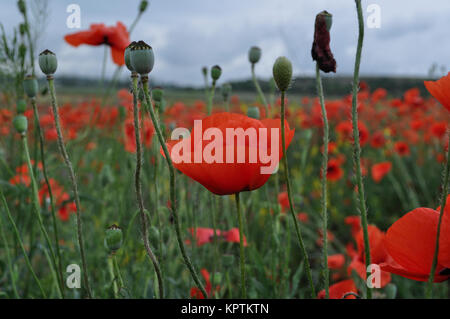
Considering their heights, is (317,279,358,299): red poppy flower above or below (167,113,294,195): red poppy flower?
below

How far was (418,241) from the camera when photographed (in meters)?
0.40

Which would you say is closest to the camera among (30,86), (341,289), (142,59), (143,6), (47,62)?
(142,59)

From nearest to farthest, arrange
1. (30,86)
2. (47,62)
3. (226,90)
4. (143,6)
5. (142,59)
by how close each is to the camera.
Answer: (142,59) → (47,62) → (30,86) → (226,90) → (143,6)

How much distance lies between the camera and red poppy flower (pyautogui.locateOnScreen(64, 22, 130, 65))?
1096mm

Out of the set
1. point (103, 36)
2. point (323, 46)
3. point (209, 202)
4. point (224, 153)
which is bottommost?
point (209, 202)

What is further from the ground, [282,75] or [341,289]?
[282,75]

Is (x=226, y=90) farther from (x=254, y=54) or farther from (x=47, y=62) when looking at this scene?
(x=47, y=62)

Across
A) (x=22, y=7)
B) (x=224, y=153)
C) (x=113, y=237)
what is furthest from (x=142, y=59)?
(x=22, y=7)

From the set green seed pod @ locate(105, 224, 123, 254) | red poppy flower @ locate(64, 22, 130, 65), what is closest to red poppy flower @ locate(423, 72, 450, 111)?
green seed pod @ locate(105, 224, 123, 254)

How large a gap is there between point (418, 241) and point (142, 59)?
295mm

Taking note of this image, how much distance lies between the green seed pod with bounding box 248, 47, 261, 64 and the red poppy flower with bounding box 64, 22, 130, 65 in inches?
16.1

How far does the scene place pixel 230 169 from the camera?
16.6 inches

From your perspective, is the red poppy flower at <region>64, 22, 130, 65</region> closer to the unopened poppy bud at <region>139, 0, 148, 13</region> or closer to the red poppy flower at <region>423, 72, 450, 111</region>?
the unopened poppy bud at <region>139, 0, 148, 13</region>

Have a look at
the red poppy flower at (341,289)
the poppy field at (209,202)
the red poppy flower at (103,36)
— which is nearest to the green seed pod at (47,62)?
the poppy field at (209,202)
